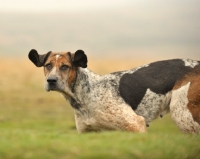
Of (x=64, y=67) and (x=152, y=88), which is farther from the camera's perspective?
(x=152, y=88)

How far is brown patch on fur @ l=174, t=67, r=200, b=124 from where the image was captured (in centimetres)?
1304

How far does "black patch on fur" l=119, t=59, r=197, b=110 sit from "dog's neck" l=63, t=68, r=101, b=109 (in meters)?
0.76

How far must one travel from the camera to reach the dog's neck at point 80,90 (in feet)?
45.0

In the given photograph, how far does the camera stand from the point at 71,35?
198 meters

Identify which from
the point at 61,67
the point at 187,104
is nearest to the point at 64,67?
the point at 61,67

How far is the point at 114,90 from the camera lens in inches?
539

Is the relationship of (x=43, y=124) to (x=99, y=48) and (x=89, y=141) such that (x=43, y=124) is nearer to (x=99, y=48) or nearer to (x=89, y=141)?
(x=89, y=141)

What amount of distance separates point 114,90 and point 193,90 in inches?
72.1

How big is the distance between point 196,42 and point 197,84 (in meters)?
189

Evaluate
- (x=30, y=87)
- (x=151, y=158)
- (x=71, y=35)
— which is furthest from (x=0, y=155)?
(x=71, y=35)

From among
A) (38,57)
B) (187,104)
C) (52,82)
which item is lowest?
(187,104)

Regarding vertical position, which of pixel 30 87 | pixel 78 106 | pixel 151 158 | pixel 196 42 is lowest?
pixel 151 158

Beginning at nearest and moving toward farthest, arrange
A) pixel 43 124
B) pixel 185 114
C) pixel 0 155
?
pixel 0 155 < pixel 185 114 < pixel 43 124

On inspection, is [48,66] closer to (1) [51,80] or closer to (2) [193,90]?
(1) [51,80]
